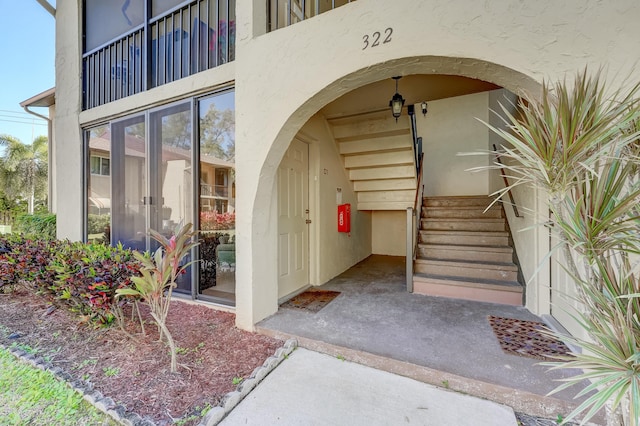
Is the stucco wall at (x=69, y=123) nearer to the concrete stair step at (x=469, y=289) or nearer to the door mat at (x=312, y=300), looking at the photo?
the door mat at (x=312, y=300)

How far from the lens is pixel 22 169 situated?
44.4 ft

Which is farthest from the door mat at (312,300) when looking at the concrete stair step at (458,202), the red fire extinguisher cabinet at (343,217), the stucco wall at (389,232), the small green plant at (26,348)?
the stucco wall at (389,232)

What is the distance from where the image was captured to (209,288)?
144 inches

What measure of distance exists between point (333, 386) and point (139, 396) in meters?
1.40

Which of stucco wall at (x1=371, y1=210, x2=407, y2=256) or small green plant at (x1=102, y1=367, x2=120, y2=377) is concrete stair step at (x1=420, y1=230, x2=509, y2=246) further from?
small green plant at (x1=102, y1=367, x2=120, y2=377)

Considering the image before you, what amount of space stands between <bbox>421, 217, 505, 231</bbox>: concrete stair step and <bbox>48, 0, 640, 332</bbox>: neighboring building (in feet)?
1.03

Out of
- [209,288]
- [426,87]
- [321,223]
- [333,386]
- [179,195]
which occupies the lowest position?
[333,386]

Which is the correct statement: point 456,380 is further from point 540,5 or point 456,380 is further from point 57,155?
point 57,155

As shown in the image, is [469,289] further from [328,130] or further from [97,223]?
[97,223]

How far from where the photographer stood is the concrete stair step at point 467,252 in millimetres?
4090

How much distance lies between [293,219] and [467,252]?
280 cm

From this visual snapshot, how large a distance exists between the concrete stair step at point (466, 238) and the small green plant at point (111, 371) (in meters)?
4.38

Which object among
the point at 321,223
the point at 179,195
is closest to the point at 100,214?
the point at 179,195

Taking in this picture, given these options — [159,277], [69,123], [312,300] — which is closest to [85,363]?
[159,277]
